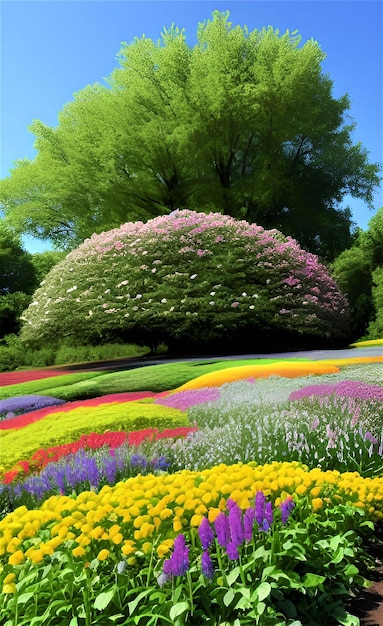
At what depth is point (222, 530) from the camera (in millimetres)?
2398

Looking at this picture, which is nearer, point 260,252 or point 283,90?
point 260,252

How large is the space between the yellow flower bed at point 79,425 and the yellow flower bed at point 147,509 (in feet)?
5.69

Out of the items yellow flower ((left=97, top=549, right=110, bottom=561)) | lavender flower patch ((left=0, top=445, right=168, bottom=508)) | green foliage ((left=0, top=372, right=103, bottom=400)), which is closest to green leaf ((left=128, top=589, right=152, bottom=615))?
yellow flower ((left=97, top=549, right=110, bottom=561))

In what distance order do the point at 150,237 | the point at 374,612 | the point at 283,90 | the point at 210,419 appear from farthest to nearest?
the point at 283,90
the point at 150,237
the point at 210,419
the point at 374,612

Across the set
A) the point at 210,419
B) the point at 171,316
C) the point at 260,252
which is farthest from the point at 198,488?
the point at 260,252

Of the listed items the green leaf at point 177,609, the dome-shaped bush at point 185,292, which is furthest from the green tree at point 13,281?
the green leaf at point 177,609

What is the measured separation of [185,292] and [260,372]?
1.56m

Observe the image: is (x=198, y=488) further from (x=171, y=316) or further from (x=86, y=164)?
(x=86, y=164)

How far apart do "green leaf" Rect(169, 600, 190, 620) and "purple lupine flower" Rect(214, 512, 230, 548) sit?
0.32m

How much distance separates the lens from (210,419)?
5.11 m

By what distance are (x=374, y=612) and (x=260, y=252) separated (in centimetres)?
559

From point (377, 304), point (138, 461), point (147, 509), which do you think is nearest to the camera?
point (147, 509)

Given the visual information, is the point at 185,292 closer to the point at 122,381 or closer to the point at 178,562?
the point at 122,381

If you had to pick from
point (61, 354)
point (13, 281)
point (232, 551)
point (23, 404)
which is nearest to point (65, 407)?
point (23, 404)
